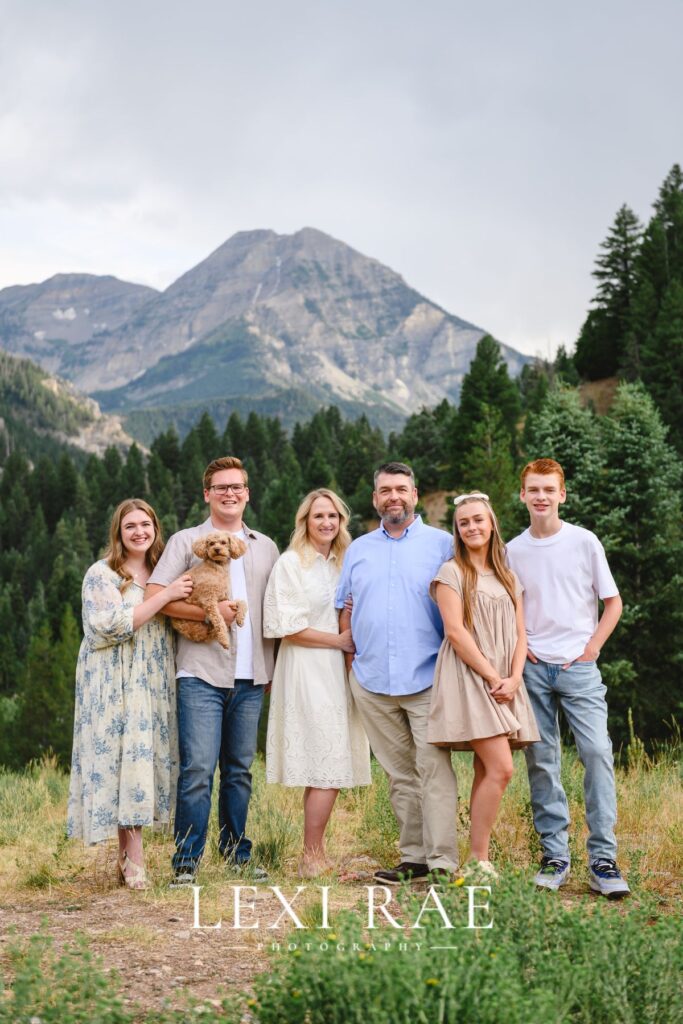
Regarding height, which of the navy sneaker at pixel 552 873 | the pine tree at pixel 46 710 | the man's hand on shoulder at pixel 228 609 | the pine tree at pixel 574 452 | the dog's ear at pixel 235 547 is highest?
the pine tree at pixel 574 452

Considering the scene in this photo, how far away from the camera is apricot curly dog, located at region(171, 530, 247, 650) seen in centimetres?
588

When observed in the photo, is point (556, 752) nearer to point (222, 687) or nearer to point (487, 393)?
point (222, 687)

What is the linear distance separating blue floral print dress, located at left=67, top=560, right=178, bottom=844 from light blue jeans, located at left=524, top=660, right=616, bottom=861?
2.21 meters

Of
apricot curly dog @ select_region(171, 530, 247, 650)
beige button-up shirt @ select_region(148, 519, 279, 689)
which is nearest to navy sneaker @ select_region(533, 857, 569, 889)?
beige button-up shirt @ select_region(148, 519, 279, 689)

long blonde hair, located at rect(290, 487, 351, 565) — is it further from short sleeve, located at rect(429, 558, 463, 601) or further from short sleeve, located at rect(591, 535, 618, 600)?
short sleeve, located at rect(591, 535, 618, 600)

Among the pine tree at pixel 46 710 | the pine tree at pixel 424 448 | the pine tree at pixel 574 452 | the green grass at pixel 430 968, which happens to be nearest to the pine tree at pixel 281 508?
the pine tree at pixel 424 448

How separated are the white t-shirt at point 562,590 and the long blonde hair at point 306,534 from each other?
1.18 metres

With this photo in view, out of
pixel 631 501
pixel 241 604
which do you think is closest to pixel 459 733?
pixel 241 604

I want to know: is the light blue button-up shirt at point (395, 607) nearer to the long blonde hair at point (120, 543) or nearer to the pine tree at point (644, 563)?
the long blonde hair at point (120, 543)

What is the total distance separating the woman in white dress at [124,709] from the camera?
18.9 feet

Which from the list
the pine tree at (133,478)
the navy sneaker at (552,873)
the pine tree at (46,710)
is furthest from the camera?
the pine tree at (133,478)

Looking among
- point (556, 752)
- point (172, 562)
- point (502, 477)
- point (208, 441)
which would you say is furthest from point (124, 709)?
point (208, 441)

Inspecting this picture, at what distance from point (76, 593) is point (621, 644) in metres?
59.9

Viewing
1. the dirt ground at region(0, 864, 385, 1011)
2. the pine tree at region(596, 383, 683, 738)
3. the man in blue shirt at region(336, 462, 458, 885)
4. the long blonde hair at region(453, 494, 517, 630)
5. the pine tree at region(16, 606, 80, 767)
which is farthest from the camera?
the pine tree at region(16, 606, 80, 767)
